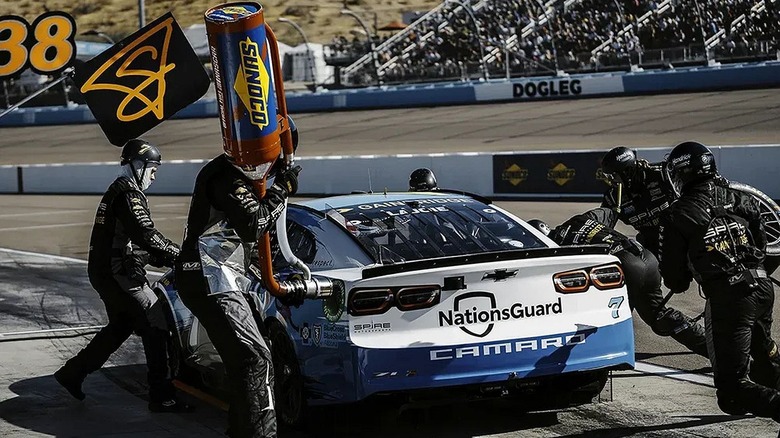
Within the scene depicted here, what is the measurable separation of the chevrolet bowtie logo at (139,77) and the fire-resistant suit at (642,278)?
3.05 m

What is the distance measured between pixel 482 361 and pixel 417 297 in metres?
0.48

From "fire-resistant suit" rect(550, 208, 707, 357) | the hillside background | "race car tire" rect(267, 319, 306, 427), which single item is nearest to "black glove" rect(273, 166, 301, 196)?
"race car tire" rect(267, 319, 306, 427)

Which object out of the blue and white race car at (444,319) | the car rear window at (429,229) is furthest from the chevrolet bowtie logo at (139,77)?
the blue and white race car at (444,319)

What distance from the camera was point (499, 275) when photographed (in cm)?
654

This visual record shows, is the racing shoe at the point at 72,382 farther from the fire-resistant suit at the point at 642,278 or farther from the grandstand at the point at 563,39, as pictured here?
the grandstand at the point at 563,39

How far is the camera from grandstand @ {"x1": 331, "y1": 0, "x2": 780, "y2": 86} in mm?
39969

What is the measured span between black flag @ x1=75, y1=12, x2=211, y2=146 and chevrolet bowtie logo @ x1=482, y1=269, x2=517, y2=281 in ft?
8.83

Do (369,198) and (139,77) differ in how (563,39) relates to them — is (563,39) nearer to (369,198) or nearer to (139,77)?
(139,77)

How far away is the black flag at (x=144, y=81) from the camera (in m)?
8.23

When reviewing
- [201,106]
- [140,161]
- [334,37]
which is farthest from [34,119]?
[140,161]

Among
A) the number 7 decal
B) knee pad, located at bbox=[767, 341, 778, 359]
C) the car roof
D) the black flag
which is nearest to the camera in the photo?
knee pad, located at bbox=[767, 341, 778, 359]

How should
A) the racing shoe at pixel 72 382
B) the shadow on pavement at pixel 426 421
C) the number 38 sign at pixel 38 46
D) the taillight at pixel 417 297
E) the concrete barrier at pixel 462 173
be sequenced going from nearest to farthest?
the taillight at pixel 417 297
the shadow on pavement at pixel 426 421
the racing shoe at pixel 72 382
the number 38 sign at pixel 38 46
the concrete barrier at pixel 462 173

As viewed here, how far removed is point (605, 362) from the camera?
672cm

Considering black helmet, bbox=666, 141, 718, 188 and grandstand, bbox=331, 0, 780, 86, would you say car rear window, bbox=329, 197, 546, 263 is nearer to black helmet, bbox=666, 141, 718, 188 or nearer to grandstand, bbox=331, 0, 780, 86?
black helmet, bbox=666, 141, 718, 188
